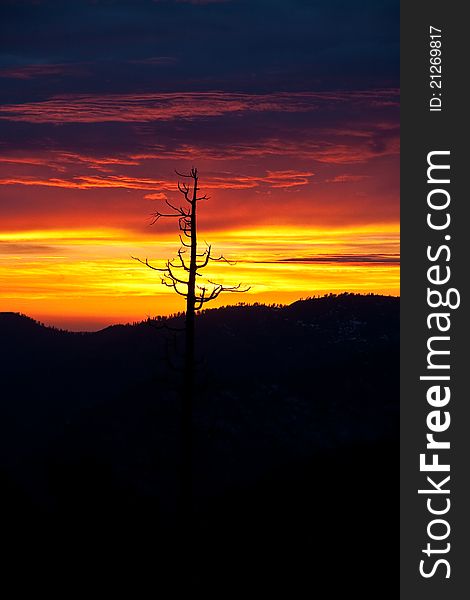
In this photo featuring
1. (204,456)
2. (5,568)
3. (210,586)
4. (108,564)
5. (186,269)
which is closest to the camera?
(186,269)

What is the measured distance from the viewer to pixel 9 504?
42688 millimetres

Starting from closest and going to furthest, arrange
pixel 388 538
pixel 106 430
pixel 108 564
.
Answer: pixel 388 538, pixel 108 564, pixel 106 430

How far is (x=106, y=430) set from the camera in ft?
614

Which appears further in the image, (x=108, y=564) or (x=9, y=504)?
(x=9, y=504)

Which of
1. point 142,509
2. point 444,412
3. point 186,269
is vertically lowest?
point 142,509

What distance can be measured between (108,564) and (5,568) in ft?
14.1

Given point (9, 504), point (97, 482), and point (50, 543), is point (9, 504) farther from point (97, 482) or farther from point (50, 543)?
point (97, 482)

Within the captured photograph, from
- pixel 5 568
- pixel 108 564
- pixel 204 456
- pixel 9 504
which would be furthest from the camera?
pixel 204 456

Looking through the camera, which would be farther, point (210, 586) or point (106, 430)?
point (106, 430)

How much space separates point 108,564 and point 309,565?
33.2 feet

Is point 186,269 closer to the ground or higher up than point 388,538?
higher up

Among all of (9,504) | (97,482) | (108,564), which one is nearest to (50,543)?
(108,564)

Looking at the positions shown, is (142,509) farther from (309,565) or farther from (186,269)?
(186,269)

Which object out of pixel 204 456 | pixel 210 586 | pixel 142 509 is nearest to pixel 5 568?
pixel 210 586
